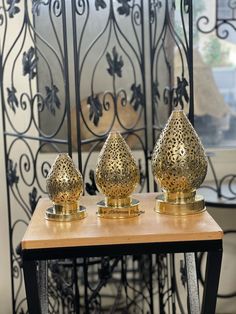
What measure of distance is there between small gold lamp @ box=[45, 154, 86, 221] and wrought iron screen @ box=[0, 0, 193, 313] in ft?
1.28

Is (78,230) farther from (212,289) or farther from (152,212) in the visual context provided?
(212,289)

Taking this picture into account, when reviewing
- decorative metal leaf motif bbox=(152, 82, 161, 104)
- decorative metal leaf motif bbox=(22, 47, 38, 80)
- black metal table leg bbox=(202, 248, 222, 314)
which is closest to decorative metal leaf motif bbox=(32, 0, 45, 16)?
decorative metal leaf motif bbox=(22, 47, 38, 80)

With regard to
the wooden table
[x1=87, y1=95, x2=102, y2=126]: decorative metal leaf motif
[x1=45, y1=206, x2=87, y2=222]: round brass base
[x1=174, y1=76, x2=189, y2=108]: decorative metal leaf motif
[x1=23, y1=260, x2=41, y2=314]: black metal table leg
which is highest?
[x1=174, y1=76, x2=189, y2=108]: decorative metal leaf motif

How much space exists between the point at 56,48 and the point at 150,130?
1.78 feet

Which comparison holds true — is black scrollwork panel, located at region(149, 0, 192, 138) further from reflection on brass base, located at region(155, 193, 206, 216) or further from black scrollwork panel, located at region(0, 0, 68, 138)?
reflection on brass base, located at region(155, 193, 206, 216)

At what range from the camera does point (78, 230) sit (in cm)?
Answer: 118

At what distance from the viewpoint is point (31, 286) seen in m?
1.17

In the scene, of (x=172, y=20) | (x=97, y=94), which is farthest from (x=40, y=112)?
(x=172, y=20)

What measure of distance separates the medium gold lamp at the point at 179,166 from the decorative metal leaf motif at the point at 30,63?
0.75 meters

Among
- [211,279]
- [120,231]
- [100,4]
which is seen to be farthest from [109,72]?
[211,279]

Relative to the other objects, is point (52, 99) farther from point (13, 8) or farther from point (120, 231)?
point (120, 231)

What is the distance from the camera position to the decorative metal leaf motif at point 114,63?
1.84 meters

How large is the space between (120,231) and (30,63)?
3.00 feet

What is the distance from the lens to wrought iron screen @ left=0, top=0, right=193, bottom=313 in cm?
172
